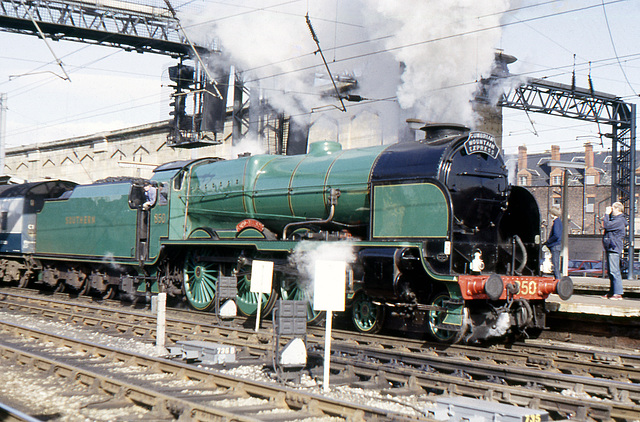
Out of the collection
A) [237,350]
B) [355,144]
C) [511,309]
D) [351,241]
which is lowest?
[237,350]

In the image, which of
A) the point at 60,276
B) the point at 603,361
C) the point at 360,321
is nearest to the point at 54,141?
the point at 60,276

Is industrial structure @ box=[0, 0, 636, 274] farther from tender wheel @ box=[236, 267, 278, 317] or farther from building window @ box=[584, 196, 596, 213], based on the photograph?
building window @ box=[584, 196, 596, 213]

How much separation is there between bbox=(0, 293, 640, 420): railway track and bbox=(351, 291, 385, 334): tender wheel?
0.24 m

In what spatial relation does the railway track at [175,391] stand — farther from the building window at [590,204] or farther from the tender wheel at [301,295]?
the building window at [590,204]

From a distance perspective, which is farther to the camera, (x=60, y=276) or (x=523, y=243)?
(x=60, y=276)

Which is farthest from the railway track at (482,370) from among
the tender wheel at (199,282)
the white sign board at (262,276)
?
the tender wheel at (199,282)

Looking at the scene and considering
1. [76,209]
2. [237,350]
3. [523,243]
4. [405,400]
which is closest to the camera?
[405,400]

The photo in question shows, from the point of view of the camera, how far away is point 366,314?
1009cm

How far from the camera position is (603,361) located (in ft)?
27.4

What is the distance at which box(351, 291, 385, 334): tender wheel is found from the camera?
975 cm

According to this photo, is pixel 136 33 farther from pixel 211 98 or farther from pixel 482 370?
pixel 482 370

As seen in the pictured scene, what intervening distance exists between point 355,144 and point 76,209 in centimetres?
893

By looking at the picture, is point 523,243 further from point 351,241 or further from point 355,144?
point 355,144

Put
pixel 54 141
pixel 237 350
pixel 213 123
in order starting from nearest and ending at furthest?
pixel 237 350 < pixel 213 123 < pixel 54 141
